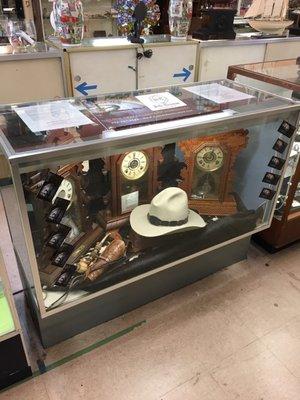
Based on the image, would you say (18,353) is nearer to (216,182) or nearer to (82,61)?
(216,182)

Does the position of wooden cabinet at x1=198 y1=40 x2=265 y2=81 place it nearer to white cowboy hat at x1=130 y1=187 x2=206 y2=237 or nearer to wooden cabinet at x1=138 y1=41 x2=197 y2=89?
wooden cabinet at x1=138 y1=41 x2=197 y2=89

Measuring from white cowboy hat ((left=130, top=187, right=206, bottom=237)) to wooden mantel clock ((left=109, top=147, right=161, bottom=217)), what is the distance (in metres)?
0.07

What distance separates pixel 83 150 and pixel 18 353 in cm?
77

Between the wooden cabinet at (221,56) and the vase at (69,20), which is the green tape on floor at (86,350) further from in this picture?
the wooden cabinet at (221,56)

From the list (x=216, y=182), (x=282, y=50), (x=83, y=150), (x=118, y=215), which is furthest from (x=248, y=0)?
(x=83, y=150)

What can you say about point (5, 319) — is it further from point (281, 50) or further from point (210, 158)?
point (281, 50)

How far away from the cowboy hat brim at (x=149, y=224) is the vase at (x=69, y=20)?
1317 mm

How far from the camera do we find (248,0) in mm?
4496

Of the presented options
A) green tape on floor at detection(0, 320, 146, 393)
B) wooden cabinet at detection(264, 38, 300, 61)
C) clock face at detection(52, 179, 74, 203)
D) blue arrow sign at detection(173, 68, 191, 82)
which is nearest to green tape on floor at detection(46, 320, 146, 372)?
green tape on floor at detection(0, 320, 146, 393)

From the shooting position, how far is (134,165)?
1.43 m

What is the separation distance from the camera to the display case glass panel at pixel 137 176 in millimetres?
1016

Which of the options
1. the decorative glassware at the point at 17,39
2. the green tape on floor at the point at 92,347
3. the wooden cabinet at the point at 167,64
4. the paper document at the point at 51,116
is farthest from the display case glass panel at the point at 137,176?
the decorative glassware at the point at 17,39

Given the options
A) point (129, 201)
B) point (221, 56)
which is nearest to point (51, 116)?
point (129, 201)

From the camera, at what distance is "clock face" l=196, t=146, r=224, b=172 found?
1.53 metres
